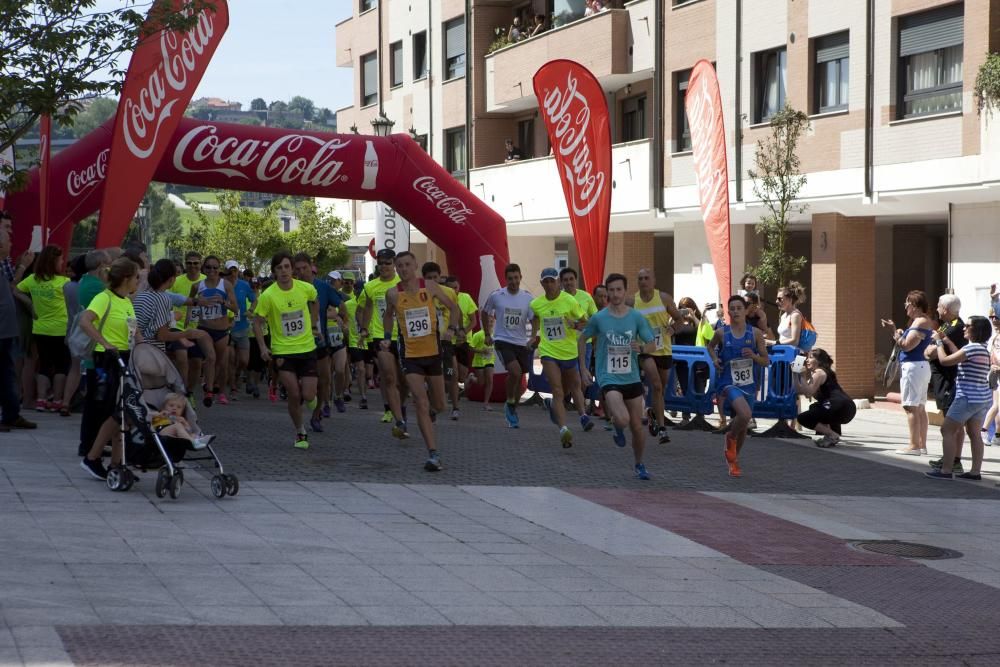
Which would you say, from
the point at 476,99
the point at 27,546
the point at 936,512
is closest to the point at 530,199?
the point at 476,99

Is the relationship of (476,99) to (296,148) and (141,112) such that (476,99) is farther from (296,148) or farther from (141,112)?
(141,112)

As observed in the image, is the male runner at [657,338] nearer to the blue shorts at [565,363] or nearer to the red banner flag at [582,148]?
the blue shorts at [565,363]

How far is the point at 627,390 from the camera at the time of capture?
12.5 meters

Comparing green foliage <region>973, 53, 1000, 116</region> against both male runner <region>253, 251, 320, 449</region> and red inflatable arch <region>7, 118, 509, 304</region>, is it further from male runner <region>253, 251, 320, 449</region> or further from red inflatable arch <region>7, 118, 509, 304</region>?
male runner <region>253, 251, 320, 449</region>

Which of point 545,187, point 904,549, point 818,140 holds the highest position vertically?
point 818,140

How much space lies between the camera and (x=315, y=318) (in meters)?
13.9

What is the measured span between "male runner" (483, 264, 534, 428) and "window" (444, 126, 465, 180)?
76.7 ft

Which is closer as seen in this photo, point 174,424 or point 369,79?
point 174,424

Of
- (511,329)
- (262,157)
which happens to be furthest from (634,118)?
(511,329)

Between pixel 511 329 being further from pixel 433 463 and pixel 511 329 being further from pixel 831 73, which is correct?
pixel 831 73

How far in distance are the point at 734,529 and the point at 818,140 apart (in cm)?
1549

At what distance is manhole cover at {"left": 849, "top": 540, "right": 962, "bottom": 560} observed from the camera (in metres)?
9.80

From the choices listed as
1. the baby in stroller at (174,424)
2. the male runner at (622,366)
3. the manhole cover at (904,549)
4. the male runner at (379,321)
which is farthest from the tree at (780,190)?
the baby in stroller at (174,424)

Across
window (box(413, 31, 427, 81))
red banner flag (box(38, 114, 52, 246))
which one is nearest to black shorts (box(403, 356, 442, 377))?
red banner flag (box(38, 114, 52, 246))
